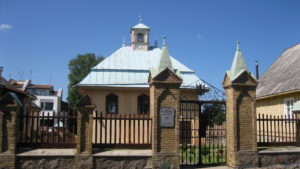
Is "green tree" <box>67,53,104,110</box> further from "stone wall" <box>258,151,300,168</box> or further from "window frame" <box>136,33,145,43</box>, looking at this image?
"stone wall" <box>258,151,300,168</box>

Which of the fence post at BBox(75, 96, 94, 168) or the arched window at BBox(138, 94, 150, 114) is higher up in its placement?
the arched window at BBox(138, 94, 150, 114)

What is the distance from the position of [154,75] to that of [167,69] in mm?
478

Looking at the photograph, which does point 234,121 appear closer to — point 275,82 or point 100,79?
point 275,82

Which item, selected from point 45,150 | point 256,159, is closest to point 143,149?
point 45,150

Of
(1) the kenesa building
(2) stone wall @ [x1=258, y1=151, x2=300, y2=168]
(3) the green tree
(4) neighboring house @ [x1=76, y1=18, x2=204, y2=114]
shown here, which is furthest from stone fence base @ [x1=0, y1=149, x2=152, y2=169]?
(3) the green tree

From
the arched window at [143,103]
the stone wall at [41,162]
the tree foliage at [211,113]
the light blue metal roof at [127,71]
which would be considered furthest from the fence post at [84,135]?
the arched window at [143,103]

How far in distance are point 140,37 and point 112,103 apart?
28.9 feet

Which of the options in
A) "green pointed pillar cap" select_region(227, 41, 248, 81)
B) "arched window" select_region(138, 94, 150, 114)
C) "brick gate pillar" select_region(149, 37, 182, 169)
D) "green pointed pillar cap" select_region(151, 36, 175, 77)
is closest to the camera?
"brick gate pillar" select_region(149, 37, 182, 169)

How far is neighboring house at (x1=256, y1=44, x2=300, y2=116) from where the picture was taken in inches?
→ 671

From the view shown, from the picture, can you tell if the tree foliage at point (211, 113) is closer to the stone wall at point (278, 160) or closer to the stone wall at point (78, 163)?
the stone wall at point (278, 160)

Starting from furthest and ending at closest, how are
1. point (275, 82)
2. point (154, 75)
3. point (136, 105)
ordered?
point (136, 105)
point (275, 82)
point (154, 75)

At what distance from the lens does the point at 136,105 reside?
898 inches

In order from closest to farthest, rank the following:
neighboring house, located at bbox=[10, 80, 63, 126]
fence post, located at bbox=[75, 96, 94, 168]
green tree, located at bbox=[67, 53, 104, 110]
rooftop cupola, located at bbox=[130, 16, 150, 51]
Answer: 1. fence post, located at bbox=[75, 96, 94, 168]
2. rooftop cupola, located at bbox=[130, 16, 150, 51]
3. green tree, located at bbox=[67, 53, 104, 110]
4. neighboring house, located at bbox=[10, 80, 63, 126]

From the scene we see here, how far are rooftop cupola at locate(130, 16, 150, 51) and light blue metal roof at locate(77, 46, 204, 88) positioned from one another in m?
0.70
